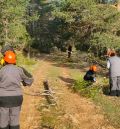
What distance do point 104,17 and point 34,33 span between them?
36.5m

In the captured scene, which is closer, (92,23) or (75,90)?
(75,90)

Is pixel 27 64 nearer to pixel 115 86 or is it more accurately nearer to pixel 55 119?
pixel 115 86

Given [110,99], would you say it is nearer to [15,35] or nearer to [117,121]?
→ [117,121]

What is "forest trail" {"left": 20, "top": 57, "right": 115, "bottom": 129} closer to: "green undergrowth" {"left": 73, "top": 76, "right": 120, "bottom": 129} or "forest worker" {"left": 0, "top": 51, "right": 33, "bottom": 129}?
"green undergrowth" {"left": 73, "top": 76, "right": 120, "bottom": 129}

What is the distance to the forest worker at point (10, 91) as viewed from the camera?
27.0 ft

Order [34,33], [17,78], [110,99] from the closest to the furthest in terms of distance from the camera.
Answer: [17,78]
[110,99]
[34,33]

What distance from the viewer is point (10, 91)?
8.24 meters

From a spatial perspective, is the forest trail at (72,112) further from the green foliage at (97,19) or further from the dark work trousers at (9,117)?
the green foliage at (97,19)

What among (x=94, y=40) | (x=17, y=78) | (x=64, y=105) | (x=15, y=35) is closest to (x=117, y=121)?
(x=64, y=105)

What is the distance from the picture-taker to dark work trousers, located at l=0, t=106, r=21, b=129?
828cm

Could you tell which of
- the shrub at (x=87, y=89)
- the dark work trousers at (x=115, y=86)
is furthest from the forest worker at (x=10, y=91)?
the dark work trousers at (x=115, y=86)

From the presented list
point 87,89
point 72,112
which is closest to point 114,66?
point 87,89

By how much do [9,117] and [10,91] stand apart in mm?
563

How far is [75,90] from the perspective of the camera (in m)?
17.5
